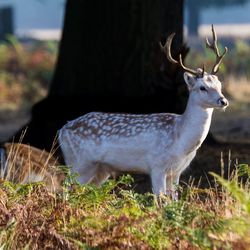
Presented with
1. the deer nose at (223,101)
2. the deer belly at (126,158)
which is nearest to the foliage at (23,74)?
the deer belly at (126,158)

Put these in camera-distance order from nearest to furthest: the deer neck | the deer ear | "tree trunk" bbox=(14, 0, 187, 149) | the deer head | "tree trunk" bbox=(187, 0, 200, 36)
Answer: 1. the deer head
2. the deer ear
3. the deer neck
4. "tree trunk" bbox=(14, 0, 187, 149)
5. "tree trunk" bbox=(187, 0, 200, 36)

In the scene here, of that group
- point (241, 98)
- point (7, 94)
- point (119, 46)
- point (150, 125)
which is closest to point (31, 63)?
point (7, 94)

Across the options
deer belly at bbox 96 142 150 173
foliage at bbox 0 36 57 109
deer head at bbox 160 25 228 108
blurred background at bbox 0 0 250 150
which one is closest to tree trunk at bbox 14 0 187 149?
blurred background at bbox 0 0 250 150

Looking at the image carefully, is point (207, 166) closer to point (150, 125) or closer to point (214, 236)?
point (150, 125)

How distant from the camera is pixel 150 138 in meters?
9.73

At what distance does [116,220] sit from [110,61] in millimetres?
6480

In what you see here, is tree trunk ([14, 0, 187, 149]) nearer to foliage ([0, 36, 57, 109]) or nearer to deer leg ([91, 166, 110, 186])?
deer leg ([91, 166, 110, 186])

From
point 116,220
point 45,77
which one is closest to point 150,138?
point 116,220

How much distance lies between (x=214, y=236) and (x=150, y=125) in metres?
2.94

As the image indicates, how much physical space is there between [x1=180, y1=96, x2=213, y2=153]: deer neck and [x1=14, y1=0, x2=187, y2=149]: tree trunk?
3.37 metres

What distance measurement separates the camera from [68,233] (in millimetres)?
7434

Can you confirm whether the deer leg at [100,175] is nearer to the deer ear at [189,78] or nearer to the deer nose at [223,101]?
the deer ear at [189,78]

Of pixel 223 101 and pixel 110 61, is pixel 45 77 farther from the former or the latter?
pixel 223 101

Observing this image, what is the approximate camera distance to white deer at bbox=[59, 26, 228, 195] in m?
9.38
